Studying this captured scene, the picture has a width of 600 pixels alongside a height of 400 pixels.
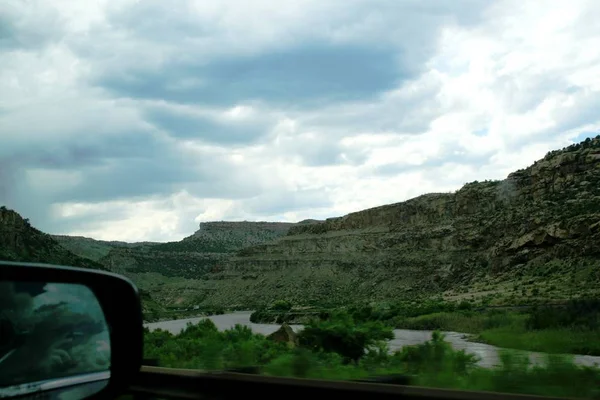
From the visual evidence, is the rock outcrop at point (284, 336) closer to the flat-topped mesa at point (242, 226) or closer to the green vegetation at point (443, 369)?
the green vegetation at point (443, 369)

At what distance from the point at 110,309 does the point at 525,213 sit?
65.3 m

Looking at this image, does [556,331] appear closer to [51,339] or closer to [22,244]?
[51,339]

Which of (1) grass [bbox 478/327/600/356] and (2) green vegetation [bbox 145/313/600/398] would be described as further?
(1) grass [bbox 478/327/600/356]

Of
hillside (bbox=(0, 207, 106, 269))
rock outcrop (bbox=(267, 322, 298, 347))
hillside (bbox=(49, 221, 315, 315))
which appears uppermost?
hillside (bbox=(49, 221, 315, 315))

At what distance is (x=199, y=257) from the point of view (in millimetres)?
133625

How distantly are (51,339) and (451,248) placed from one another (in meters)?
76.8

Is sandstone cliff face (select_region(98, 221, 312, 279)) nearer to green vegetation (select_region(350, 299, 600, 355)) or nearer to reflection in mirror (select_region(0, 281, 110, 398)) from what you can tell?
green vegetation (select_region(350, 299, 600, 355))

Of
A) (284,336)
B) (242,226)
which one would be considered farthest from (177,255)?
(284,336)

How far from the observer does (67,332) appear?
342 cm

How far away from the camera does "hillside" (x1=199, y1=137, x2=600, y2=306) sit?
4538 cm

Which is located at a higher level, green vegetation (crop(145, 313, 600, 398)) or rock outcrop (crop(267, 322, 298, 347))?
green vegetation (crop(145, 313, 600, 398))

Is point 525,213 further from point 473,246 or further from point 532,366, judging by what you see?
point 532,366

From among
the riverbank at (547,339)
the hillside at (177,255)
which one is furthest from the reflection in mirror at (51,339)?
the hillside at (177,255)

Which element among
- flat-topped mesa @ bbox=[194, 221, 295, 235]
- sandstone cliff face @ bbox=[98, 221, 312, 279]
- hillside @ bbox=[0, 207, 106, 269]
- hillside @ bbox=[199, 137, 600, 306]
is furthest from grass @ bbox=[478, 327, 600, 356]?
flat-topped mesa @ bbox=[194, 221, 295, 235]
